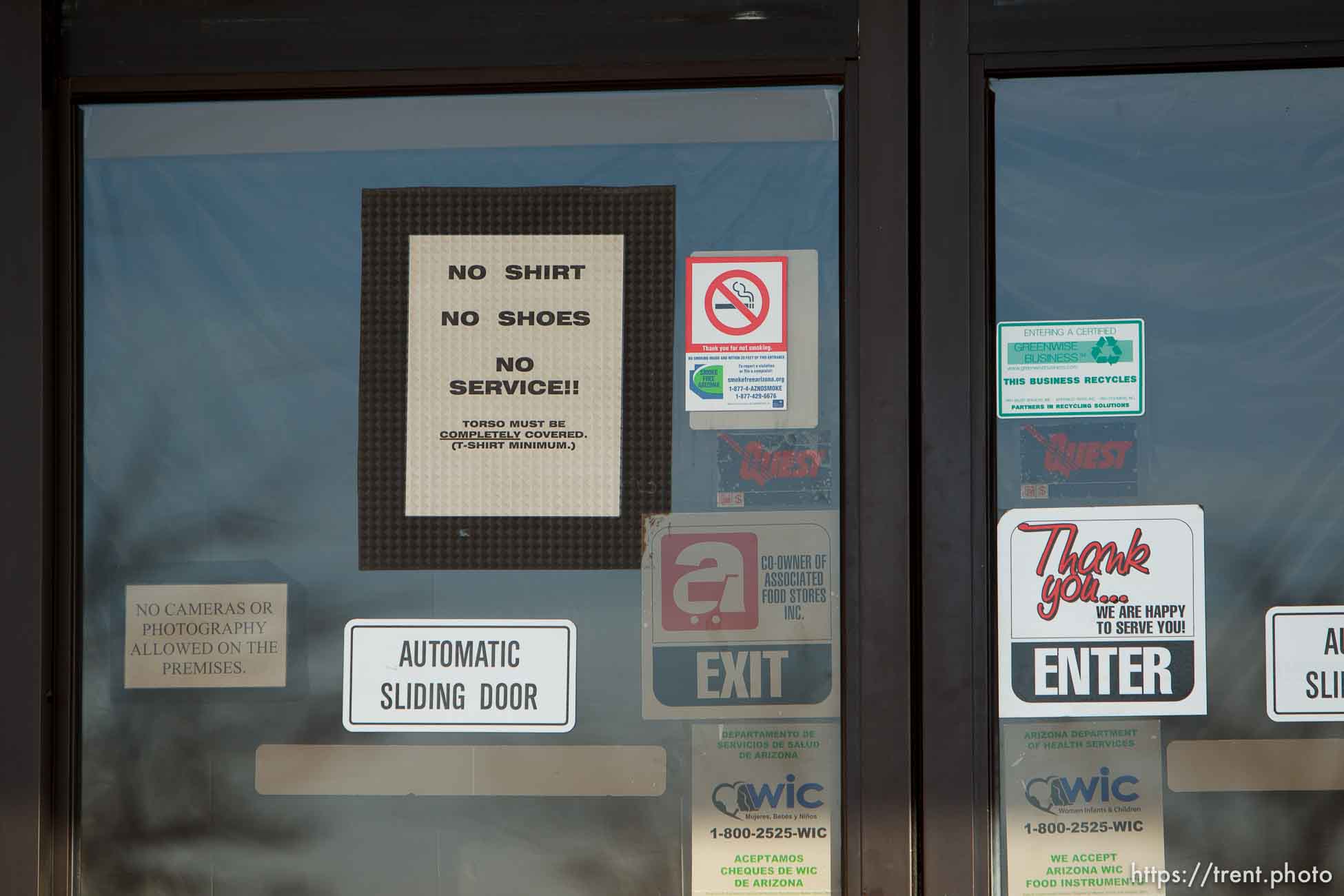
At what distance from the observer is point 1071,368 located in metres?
2.26

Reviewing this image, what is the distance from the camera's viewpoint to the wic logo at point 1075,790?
224 centimetres

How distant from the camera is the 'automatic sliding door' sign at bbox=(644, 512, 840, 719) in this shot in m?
2.28

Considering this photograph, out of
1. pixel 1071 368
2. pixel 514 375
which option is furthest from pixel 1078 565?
pixel 514 375

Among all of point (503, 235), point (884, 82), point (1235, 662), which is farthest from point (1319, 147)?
point (503, 235)

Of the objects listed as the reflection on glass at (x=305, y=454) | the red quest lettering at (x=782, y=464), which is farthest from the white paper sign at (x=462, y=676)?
the red quest lettering at (x=782, y=464)

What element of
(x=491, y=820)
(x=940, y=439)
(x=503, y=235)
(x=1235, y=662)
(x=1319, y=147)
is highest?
(x=1319, y=147)

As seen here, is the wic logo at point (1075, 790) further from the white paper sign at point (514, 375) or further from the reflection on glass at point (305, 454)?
the white paper sign at point (514, 375)

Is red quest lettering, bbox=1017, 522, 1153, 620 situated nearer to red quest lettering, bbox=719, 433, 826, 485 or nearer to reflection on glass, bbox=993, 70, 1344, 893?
reflection on glass, bbox=993, 70, 1344, 893

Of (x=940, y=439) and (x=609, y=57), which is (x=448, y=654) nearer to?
(x=940, y=439)

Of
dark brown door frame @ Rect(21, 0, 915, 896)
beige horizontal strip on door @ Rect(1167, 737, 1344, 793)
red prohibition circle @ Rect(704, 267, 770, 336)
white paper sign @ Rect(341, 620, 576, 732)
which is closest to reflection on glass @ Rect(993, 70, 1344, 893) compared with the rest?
beige horizontal strip on door @ Rect(1167, 737, 1344, 793)

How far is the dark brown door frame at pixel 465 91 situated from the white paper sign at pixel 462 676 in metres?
0.61

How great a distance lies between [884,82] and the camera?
2268mm

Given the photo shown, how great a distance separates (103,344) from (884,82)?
179 cm

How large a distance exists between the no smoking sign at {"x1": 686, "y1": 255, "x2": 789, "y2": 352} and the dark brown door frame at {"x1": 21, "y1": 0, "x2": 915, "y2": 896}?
0.47ft
